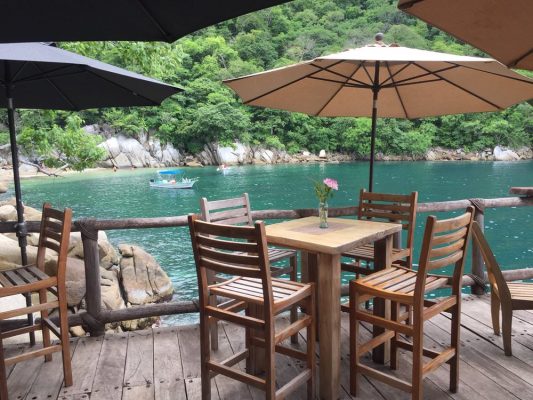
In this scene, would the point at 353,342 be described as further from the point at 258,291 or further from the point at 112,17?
the point at 112,17

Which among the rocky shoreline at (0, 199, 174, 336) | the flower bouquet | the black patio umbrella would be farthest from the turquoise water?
the flower bouquet

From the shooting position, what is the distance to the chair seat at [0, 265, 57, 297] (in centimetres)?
211

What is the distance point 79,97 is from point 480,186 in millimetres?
24498

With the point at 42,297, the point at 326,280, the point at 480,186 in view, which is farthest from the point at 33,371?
the point at 480,186

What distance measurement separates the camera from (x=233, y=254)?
6.01 feet

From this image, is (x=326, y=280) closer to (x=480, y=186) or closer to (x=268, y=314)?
(x=268, y=314)

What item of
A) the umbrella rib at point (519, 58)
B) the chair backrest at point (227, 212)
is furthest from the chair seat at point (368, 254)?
the umbrella rib at point (519, 58)

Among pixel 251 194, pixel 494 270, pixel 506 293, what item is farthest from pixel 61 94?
pixel 251 194

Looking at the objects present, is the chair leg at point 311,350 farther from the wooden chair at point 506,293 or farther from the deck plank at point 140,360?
the wooden chair at point 506,293

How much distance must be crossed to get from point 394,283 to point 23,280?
2.00m

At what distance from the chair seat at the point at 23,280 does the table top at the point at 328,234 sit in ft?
4.05

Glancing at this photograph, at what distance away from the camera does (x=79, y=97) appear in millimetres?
3197

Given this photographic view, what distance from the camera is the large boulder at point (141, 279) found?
8.16m

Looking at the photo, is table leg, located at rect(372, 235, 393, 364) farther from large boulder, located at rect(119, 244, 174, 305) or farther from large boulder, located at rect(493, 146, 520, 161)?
large boulder, located at rect(493, 146, 520, 161)
